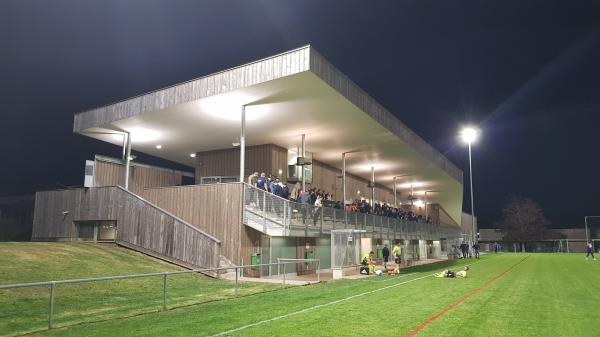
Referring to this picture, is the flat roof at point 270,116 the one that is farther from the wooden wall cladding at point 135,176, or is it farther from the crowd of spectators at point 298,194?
the crowd of spectators at point 298,194

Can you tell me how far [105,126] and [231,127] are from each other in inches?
286

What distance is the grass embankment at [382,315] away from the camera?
8812mm

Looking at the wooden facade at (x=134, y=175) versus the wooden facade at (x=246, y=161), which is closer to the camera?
the wooden facade at (x=134, y=175)

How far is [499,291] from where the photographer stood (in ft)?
51.9

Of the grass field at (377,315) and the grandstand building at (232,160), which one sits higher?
the grandstand building at (232,160)

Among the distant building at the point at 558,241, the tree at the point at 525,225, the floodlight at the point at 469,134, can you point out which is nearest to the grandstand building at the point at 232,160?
the floodlight at the point at 469,134

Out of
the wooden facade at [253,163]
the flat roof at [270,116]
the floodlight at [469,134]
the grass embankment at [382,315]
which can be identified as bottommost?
the grass embankment at [382,315]

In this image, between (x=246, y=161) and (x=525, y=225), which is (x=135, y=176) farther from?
(x=525, y=225)

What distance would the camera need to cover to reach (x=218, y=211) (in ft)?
69.1

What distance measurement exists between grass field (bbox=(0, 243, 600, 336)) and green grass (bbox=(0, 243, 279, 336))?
99 centimetres

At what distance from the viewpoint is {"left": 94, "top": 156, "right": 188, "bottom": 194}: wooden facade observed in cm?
2647

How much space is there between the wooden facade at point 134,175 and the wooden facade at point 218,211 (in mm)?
3288

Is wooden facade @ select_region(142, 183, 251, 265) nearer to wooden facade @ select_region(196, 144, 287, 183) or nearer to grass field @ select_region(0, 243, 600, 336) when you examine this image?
grass field @ select_region(0, 243, 600, 336)

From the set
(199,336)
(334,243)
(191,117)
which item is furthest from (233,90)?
(199,336)
